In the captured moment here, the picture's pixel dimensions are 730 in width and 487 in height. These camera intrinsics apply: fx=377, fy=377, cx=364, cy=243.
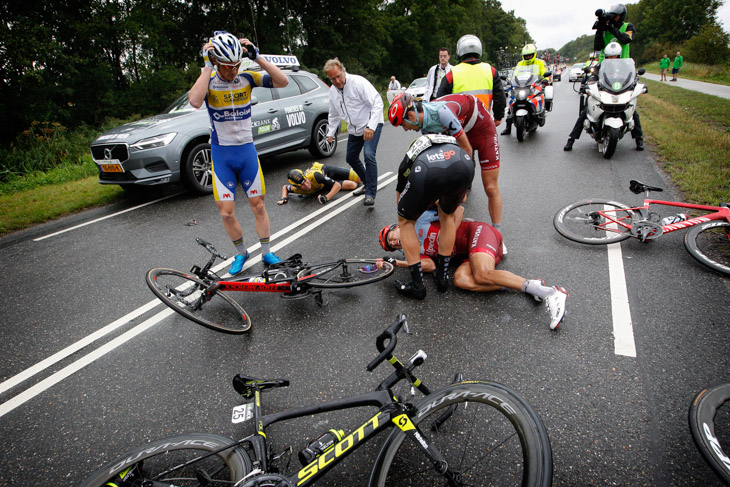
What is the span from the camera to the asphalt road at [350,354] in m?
2.17

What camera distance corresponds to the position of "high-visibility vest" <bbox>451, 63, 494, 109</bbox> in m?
4.87

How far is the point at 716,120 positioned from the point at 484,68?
886cm

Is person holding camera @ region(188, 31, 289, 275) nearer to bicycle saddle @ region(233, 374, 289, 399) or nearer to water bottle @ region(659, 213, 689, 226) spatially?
bicycle saddle @ region(233, 374, 289, 399)

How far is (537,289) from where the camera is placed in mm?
3189

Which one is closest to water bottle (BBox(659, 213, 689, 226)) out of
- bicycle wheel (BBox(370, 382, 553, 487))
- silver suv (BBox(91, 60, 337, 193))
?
bicycle wheel (BBox(370, 382, 553, 487))

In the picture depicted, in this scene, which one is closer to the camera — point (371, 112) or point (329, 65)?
point (329, 65)

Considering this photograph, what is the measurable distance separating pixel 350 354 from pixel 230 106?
9.09ft

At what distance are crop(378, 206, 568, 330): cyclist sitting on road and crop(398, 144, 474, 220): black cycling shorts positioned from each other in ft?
1.82

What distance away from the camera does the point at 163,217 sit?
6242 mm

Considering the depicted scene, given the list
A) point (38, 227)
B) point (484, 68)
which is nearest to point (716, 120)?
point (484, 68)

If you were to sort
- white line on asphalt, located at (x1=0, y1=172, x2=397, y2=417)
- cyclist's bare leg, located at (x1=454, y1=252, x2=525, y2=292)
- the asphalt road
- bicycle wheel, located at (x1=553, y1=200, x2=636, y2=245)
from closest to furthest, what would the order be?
the asphalt road
white line on asphalt, located at (x1=0, y1=172, x2=397, y2=417)
cyclist's bare leg, located at (x1=454, y1=252, x2=525, y2=292)
bicycle wheel, located at (x1=553, y1=200, x2=636, y2=245)

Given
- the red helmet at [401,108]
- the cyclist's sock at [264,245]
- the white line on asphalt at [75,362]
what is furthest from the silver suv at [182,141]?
the white line on asphalt at [75,362]

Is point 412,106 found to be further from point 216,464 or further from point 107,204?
point 107,204

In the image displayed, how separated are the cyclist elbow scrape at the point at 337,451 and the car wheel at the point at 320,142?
7890mm
